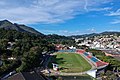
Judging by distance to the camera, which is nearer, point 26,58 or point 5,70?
point 5,70

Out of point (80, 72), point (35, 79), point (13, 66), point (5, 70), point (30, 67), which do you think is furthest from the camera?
point (80, 72)

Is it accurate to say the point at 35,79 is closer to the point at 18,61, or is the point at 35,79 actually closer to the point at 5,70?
the point at 5,70

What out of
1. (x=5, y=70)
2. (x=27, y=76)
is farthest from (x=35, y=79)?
(x=5, y=70)

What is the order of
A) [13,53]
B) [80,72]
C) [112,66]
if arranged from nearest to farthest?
[80,72]
[112,66]
[13,53]

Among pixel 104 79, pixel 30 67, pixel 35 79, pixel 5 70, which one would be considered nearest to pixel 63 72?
pixel 30 67

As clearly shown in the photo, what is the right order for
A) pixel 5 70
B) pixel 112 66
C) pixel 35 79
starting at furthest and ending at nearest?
pixel 112 66 → pixel 5 70 → pixel 35 79

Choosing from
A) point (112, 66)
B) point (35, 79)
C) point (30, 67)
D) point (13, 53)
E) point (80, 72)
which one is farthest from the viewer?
point (13, 53)

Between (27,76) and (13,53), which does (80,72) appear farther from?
(27,76)

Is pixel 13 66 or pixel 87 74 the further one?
pixel 87 74

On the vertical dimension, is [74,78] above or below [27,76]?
below
